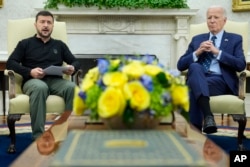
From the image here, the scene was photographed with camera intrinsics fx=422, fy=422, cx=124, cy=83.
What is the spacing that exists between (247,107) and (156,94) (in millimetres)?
4511

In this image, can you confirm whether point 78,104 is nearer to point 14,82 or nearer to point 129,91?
point 129,91

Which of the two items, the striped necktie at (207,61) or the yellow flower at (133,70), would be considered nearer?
the yellow flower at (133,70)

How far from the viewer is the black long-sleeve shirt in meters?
3.60

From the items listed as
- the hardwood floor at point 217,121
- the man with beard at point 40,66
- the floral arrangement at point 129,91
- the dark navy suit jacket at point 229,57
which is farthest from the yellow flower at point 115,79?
the hardwood floor at point 217,121

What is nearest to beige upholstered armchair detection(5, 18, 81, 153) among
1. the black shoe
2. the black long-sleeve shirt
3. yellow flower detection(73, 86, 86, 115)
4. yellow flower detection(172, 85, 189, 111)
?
the black long-sleeve shirt

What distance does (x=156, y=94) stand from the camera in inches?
59.1

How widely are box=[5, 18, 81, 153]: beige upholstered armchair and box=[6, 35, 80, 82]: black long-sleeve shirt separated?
0.15 meters

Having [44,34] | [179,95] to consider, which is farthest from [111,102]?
[44,34]

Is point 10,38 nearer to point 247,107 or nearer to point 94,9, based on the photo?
point 94,9

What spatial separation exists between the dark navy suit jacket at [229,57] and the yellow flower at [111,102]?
2.14 m

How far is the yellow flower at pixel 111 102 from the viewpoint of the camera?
56.0 inches

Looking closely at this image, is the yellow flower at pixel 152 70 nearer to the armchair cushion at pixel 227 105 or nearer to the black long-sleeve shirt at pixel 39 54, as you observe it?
the armchair cushion at pixel 227 105

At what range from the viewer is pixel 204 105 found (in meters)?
3.12

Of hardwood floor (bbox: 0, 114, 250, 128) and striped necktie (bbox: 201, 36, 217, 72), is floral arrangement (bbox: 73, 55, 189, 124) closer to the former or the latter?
striped necktie (bbox: 201, 36, 217, 72)
